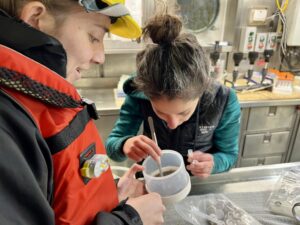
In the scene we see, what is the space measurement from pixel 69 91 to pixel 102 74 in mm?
1809

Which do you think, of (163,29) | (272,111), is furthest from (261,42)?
(163,29)

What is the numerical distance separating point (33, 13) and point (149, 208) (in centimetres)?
52

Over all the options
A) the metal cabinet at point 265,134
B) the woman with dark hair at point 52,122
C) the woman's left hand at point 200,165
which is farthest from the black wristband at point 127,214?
the metal cabinet at point 265,134

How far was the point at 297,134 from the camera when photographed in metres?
2.14

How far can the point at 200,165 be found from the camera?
0.91 metres

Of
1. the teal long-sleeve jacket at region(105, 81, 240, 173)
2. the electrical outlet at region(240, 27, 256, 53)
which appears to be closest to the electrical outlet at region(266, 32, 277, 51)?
the electrical outlet at region(240, 27, 256, 53)

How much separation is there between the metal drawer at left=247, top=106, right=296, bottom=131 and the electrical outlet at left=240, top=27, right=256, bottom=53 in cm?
62

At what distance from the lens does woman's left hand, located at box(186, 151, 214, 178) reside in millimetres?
905

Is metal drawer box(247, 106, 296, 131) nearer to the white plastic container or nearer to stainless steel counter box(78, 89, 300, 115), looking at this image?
stainless steel counter box(78, 89, 300, 115)

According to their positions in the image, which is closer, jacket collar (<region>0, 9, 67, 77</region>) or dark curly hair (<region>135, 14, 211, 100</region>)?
jacket collar (<region>0, 9, 67, 77</region>)

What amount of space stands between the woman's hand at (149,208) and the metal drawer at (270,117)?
5.03 ft

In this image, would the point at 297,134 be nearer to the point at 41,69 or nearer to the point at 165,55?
the point at 165,55

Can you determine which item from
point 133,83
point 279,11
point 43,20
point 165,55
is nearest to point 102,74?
point 133,83

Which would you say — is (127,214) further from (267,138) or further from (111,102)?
(267,138)
